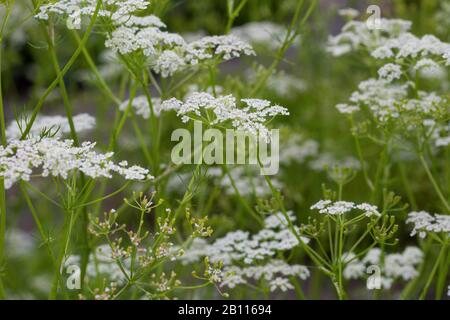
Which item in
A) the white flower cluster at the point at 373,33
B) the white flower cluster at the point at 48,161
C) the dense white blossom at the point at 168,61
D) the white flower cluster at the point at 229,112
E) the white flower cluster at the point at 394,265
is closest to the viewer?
the white flower cluster at the point at 48,161

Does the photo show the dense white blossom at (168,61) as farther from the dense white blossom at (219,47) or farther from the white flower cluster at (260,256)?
the white flower cluster at (260,256)

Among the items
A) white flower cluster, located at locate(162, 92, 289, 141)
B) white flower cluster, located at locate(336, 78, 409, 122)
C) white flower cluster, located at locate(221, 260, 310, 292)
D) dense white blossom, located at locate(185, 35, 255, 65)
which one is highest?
dense white blossom, located at locate(185, 35, 255, 65)

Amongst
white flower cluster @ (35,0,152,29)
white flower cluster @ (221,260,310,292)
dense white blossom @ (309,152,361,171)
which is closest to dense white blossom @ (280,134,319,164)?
dense white blossom @ (309,152,361,171)

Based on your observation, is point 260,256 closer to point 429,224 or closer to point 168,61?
point 429,224

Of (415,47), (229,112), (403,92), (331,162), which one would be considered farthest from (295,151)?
(229,112)

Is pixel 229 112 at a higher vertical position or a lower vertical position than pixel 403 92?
lower

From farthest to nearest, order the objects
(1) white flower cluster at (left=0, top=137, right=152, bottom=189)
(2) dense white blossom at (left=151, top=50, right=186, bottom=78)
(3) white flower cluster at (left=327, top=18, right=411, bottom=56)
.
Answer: (3) white flower cluster at (left=327, top=18, right=411, bottom=56) < (2) dense white blossom at (left=151, top=50, right=186, bottom=78) < (1) white flower cluster at (left=0, top=137, right=152, bottom=189)

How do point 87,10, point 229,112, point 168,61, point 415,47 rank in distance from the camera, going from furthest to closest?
point 415,47
point 168,61
point 87,10
point 229,112

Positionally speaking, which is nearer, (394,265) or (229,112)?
(229,112)

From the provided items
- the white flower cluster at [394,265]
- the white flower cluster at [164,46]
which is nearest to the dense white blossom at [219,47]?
the white flower cluster at [164,46]

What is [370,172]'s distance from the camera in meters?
4.44

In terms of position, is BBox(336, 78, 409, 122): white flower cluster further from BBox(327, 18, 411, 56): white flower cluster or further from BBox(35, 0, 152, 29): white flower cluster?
BBox(35, 0, 152, 29): white flower cluster
